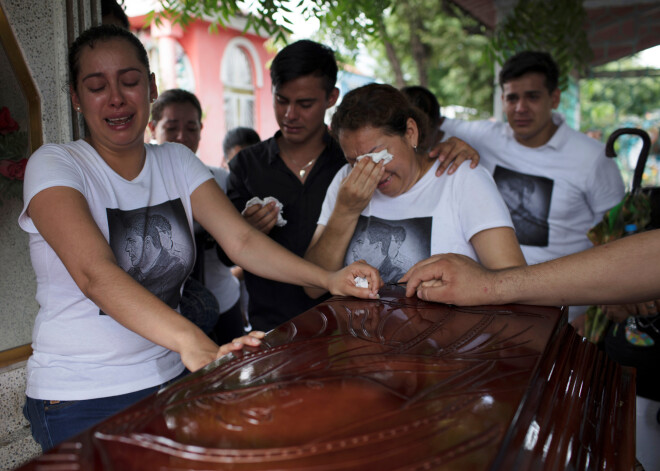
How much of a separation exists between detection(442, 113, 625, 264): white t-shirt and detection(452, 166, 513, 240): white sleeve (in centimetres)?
125

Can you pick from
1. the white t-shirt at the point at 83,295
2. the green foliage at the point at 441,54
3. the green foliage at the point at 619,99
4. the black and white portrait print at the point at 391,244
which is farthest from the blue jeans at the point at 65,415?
the green foliage at the point at 619,99

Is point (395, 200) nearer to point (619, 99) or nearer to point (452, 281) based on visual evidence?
point (452, 281)

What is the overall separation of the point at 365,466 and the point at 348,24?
3546 millimetres

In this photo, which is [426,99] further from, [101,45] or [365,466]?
[365,466]

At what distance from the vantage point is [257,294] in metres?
2.59

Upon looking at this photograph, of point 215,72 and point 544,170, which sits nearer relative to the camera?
point 544,170

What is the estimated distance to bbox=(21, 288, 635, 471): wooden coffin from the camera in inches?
29.4

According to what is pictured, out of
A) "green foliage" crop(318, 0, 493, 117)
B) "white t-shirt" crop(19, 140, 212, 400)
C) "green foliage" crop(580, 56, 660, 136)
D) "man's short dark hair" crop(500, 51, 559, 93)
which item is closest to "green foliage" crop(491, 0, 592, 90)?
"man's short dark hair" crop(500, 51, 559, 93)

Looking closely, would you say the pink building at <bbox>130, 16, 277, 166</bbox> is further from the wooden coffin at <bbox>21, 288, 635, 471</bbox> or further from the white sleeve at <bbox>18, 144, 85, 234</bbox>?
the wooden coffin at <bbox>21, 288, 635, 471</bbox>

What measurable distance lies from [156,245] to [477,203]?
3.51ft

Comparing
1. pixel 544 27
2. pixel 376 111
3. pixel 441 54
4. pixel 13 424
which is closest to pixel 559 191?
pixel 376 111

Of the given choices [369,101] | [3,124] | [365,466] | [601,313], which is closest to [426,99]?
[369,101]

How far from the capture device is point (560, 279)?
1443 millimetres

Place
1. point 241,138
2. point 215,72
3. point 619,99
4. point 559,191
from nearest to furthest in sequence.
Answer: point 559,191 → point 241,138 → point 215,72 → point 619,99
